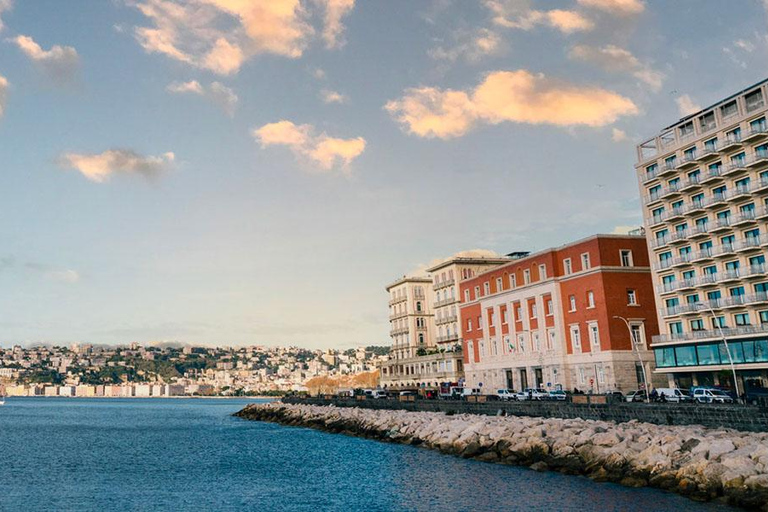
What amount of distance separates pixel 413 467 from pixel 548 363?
151 feet

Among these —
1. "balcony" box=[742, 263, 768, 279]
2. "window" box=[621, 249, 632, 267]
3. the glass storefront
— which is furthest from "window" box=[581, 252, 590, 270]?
"balcony" box=[742, 263, 768, 279]

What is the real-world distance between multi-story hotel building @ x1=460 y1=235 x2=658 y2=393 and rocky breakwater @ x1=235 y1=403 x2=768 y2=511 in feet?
78.5

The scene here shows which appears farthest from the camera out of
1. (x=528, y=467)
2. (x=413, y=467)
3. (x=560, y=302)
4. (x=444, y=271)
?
(x=444, y=271)

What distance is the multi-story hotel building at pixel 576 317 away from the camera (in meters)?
80.4

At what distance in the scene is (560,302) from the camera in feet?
286

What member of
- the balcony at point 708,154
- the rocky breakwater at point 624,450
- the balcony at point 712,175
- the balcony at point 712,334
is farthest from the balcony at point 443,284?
the rocky breakwater at point 624,450

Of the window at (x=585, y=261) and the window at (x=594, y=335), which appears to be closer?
the window at (x=594, y=335)

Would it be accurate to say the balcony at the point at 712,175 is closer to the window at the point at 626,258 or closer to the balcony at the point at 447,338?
the window at the point at 626,258

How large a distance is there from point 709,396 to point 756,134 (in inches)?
1252

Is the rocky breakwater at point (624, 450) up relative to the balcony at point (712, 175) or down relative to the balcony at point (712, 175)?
down

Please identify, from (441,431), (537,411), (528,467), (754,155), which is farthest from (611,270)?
(528,467)

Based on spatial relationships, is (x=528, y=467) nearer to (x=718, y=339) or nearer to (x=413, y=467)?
(x=413, y=467)

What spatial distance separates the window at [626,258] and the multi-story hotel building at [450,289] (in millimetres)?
45242

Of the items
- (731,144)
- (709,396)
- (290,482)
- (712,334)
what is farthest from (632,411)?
(731,144)
